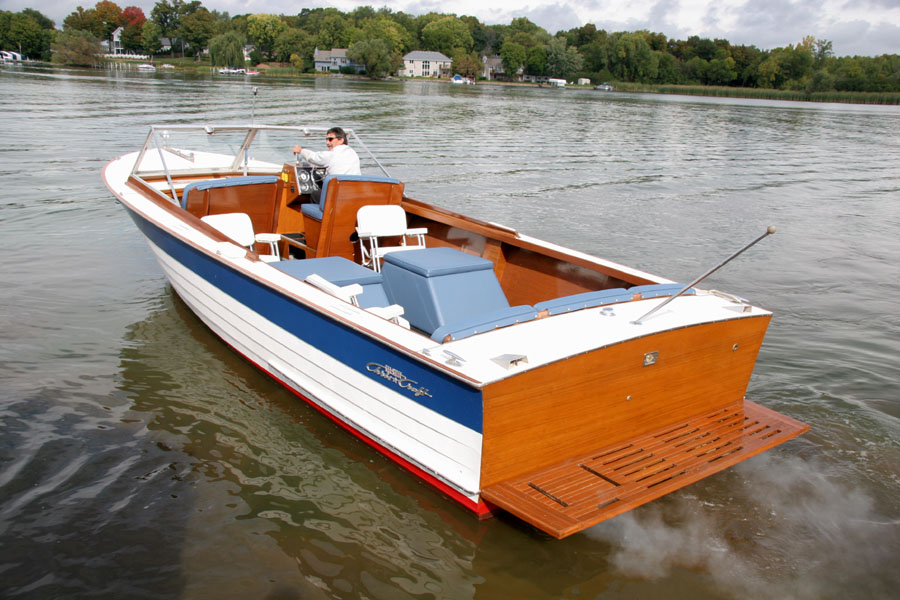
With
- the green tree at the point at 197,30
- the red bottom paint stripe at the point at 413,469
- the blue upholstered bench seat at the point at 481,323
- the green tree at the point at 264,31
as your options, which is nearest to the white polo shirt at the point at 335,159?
the red bottom paint stripe at the point at 413,469

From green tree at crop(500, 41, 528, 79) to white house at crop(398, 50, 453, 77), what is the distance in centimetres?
1340

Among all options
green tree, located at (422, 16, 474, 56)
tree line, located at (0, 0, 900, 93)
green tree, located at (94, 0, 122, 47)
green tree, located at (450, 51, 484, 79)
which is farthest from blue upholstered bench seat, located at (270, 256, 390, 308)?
green tree, located at (94, 0, 122, 47)

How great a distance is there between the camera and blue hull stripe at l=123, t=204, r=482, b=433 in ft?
10.6

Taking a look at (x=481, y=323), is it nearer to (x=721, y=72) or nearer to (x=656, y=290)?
(x=656, y=290)

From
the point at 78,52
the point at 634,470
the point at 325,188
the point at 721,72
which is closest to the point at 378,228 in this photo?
the point at 325,188

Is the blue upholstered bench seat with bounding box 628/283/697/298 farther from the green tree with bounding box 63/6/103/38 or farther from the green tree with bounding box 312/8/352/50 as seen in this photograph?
the green tree with bounding box 63/6/103/38

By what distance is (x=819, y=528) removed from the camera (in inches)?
149

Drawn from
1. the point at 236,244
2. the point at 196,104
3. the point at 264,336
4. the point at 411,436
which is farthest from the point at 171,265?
the point at 196,104

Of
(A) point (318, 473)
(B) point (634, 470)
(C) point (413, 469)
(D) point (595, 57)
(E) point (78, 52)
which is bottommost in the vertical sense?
(A) point (318, 473)

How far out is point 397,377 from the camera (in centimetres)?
362

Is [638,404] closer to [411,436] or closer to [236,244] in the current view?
[411,436]

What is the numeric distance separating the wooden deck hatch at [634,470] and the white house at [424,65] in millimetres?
115862

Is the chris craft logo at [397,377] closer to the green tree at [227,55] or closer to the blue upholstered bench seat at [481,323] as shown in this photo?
the blue upholstered bench seat at [481,323]

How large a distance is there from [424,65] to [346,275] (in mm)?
118504
